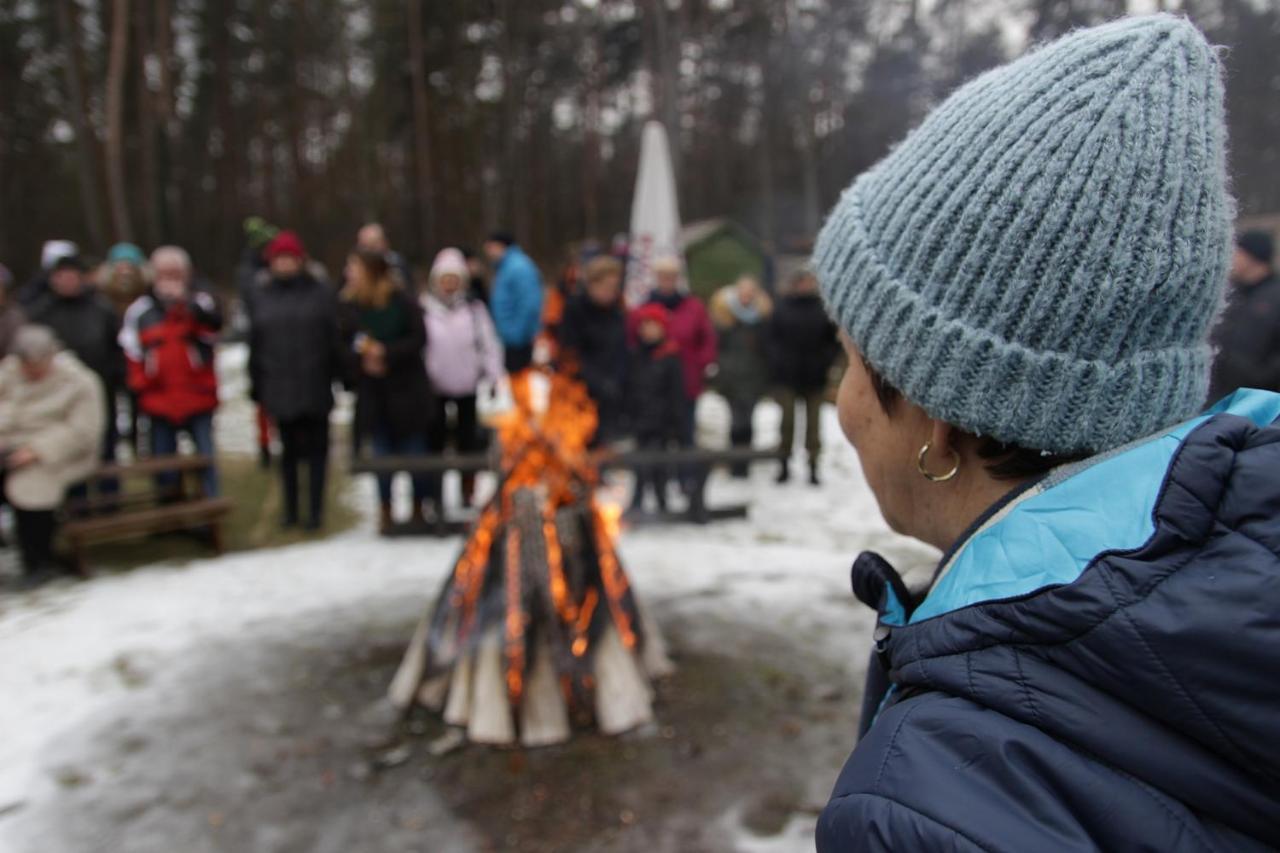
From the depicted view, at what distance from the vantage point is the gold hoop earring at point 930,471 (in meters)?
1.06

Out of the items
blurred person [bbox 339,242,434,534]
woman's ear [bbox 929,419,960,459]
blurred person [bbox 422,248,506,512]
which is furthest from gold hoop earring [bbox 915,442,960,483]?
blurred person [bbox 422,248,506,512]

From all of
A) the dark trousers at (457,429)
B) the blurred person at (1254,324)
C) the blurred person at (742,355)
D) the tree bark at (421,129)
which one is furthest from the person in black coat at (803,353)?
the tree bark at (421,129)

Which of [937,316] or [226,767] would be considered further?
[226,767]

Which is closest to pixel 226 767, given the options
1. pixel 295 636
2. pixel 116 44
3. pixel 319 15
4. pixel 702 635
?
pixel 295 636

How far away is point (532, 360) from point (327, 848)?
5.18 metres

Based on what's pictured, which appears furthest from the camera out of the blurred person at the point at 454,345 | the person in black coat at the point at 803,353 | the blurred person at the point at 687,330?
the person in black coat at the point at 803,353

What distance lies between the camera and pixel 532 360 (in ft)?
25.3

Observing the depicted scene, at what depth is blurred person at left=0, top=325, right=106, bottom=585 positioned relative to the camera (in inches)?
220

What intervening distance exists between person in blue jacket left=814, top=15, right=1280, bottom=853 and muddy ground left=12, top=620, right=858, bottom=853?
2.28 m

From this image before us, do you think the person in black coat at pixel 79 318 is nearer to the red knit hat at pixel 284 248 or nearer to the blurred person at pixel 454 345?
the red knit hat at pixel 284 248

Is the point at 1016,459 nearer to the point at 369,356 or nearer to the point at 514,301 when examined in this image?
the point at 369,356

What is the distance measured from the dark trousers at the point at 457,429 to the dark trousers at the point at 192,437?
1.71m

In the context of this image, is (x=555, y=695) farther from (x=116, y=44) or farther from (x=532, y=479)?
(x=116, y=44)

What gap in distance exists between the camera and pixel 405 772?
135 inches
